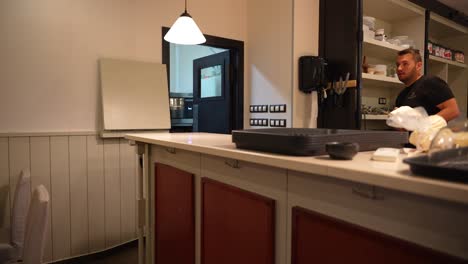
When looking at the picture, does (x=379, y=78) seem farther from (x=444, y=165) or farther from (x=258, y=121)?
(x=444, y=165)

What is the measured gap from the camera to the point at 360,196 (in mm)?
869

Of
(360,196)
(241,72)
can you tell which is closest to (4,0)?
(241,72)

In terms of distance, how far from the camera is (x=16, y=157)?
7.68ft

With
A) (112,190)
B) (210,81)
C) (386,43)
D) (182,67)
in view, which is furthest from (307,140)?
(182,67)

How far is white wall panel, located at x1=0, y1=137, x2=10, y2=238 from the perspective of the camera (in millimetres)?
2295

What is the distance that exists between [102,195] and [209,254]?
1585mm

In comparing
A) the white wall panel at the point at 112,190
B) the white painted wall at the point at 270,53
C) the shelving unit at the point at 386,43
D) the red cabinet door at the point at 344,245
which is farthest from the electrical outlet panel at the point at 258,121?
the red cabinet door at the point at 344,245

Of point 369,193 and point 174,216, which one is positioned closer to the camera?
point 369,193

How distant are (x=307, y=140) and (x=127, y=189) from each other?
226 cm

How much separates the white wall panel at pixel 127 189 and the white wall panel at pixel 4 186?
0.81 metres

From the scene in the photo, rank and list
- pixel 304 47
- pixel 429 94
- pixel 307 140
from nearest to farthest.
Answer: pixel 307 140
pixel 429 94
pixel 304 47

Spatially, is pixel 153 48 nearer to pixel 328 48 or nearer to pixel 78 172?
pixel 78 172

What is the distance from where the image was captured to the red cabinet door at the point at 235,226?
→ 1158mm

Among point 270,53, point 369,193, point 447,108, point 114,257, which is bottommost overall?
point 114,257
